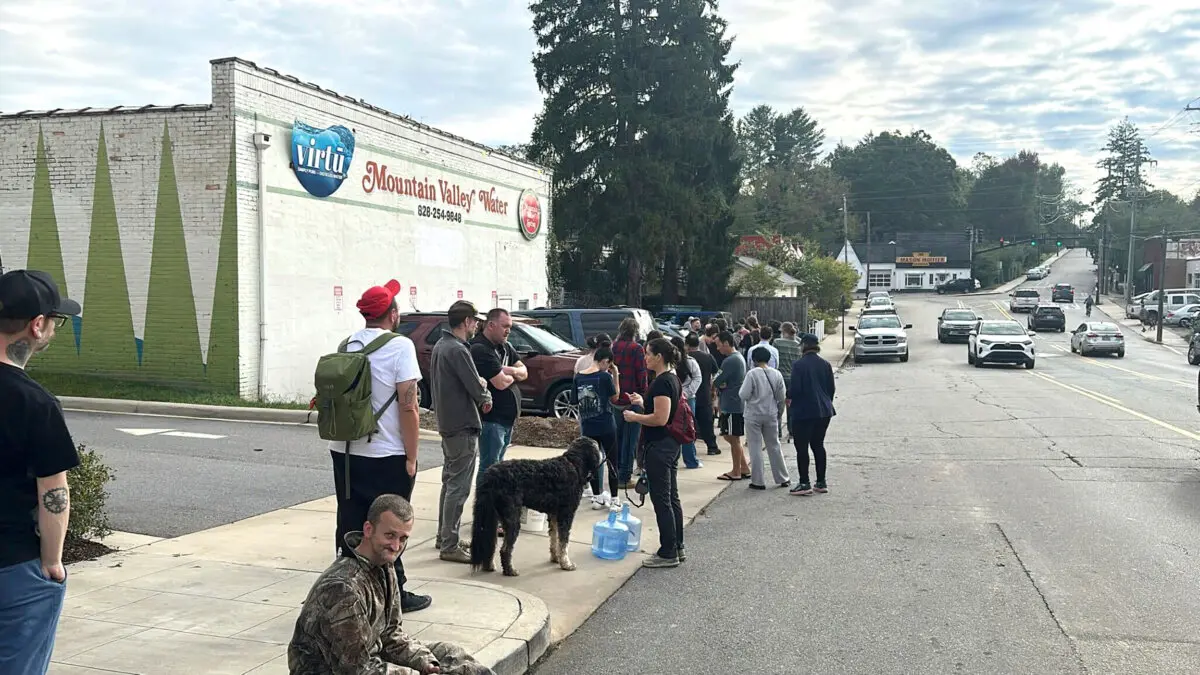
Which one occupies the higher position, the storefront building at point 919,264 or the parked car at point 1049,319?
the storefront building at point 919,264

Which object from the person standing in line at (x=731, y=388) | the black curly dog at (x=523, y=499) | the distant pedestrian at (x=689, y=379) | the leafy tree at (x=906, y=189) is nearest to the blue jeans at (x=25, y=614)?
the black curly dog at (x=523, y=499)

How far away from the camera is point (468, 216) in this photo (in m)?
23.8

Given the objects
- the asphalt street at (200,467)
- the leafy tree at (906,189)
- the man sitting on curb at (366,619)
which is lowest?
the asphalt street at (200,467)

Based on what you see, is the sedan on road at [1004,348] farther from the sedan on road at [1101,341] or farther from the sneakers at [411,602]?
the sneakers at [411,602]

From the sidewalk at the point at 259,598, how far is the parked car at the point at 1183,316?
60763mm

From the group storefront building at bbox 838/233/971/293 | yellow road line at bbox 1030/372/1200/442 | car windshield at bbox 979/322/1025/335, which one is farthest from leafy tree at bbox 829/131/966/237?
yellow road line at bbox 1030/372/1200/442

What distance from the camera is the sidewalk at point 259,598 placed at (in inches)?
198

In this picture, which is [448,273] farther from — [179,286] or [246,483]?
[246,483]

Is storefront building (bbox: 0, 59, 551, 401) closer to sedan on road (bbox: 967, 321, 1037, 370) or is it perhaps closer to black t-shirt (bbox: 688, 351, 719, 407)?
black t-shirt (bbox: 688, 351, 719, 407)

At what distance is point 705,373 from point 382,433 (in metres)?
7.86

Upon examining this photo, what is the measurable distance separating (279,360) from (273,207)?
265cm

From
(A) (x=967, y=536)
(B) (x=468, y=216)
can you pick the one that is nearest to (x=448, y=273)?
(B) (x=468, y=216)

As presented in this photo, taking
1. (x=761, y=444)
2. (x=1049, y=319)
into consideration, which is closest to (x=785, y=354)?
(x=761, y=444)

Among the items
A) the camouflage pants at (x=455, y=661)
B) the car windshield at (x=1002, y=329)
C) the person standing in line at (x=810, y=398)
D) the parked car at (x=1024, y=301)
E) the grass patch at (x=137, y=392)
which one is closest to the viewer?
the camouflage pants at (x=455, y=661)
